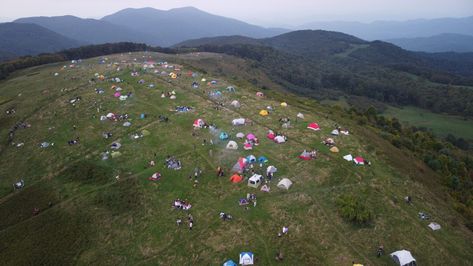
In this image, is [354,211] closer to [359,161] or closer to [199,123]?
[359,161]

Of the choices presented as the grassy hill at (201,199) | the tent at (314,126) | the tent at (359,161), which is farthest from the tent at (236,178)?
the tent at (314,126)

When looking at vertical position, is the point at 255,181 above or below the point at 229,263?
above

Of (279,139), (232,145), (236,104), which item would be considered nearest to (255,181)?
(232,145)

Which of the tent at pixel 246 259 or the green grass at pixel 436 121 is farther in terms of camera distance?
the green grass at pixel 436 121

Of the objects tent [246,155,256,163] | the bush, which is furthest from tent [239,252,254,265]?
tent [246,155,256,163]

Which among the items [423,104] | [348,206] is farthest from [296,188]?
[423,104]

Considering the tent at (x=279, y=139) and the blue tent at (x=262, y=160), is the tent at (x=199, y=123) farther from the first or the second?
the blue tent at (x=262, y=160)
